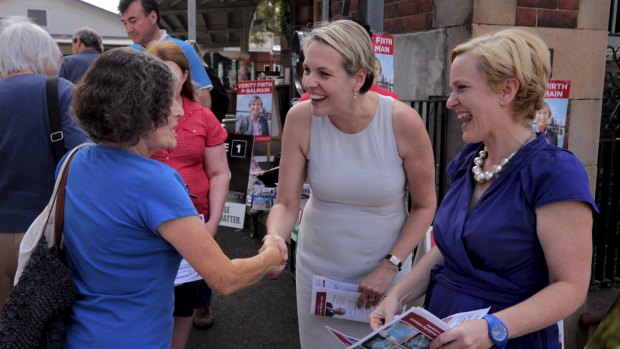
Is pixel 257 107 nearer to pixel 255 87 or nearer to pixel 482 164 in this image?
pixel 255 87

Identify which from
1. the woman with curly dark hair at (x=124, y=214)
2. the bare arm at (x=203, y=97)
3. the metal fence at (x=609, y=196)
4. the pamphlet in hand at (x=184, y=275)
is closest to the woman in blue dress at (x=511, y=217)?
the woman with curly dark hair at (x=124, y=214)

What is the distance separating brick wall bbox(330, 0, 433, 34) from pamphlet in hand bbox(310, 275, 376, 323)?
2839mm

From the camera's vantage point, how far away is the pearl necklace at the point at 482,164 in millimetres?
1743

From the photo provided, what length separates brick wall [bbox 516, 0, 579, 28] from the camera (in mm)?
4199

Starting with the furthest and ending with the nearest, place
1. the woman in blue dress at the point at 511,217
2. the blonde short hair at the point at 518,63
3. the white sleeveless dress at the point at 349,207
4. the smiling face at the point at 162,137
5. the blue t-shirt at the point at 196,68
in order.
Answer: the blue t-shirt at the point at 196,68 → the white sleeveless dress at the point at 349,207 → the smiling face at the point at 162,137 → the blonde short hair at the point at 518,63 → the woman in blue dress at the point at 511,217

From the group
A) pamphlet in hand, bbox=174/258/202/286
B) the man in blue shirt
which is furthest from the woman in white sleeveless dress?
the man in blue shirt

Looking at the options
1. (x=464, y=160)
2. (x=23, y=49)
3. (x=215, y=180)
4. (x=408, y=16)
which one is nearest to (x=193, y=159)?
(x=215, y=180)

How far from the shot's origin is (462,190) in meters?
1.91

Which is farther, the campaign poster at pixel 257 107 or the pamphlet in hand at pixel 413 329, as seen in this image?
the campaign poster at pixel 257 107

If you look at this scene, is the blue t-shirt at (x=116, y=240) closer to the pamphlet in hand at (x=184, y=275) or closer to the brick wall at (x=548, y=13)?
the pamphlet in hand at (x=184, y=275)

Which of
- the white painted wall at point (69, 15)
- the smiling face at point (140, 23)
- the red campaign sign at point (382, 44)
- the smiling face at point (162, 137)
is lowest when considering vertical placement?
the smiling face at point (162, 137)

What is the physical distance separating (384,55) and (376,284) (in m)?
2.18

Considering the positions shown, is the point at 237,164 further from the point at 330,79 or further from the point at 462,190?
the point at 462,190

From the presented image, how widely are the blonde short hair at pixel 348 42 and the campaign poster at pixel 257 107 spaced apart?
392 centimetres
